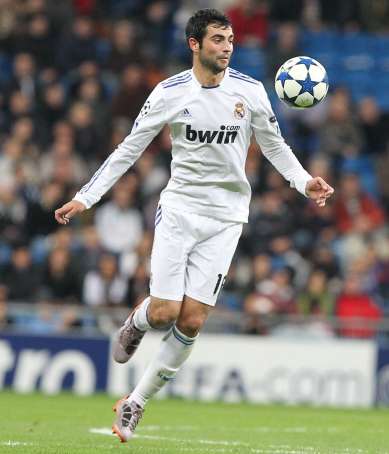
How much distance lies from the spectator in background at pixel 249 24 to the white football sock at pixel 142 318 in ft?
42.3

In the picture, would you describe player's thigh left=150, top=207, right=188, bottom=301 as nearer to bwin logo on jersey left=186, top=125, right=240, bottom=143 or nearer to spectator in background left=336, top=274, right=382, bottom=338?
bwin logo on jersey left=186, top=125, right=240, bottom=143

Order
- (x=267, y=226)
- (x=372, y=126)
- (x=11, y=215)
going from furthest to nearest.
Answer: (x=372, y=126)
(x=267, y=226)
(x=11, y=215)

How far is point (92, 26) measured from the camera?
20.5 m

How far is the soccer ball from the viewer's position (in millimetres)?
8656

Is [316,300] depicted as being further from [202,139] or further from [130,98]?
[202,139]

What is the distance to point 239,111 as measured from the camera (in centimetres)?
852

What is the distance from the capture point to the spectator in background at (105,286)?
51.1 feet

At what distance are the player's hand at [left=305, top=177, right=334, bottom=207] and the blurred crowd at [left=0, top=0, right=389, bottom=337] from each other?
7.23 metres

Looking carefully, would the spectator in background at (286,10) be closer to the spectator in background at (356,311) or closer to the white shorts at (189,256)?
the spectator in background at (356,311)

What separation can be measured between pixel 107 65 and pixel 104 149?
2.04 metres

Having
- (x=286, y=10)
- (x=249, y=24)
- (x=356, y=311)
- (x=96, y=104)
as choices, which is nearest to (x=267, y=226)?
(x=356, y=311)

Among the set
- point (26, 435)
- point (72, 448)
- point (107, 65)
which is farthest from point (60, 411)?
point (107, 65)

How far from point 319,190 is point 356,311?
765 centimetres

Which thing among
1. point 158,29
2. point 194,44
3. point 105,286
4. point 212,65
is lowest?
point 105,286
